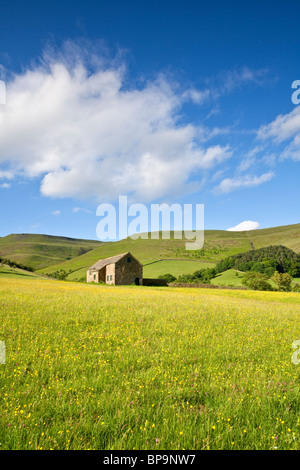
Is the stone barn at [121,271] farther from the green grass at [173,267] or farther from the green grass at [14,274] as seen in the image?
the green grass at [173,267]

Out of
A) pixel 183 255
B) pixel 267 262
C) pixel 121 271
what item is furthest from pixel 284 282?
pixel 183 255

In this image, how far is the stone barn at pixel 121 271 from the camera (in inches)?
2623

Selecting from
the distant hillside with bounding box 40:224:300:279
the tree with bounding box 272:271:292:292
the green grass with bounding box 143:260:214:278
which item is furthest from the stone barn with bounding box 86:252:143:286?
the tree with bounding box 272:271:292:292

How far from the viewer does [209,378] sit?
5742mm

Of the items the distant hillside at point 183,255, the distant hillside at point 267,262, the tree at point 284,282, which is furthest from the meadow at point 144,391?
the distant hillside at point 267,262

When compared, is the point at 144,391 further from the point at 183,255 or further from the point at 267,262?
the point at 183,255

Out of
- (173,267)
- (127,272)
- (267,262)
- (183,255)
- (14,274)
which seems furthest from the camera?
(183,255)

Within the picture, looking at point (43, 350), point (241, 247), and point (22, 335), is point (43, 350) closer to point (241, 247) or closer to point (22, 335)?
point (22, 335)

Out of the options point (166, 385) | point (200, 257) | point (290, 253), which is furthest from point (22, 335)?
point (200, 257)

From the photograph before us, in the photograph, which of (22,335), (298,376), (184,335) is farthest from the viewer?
(184,335)

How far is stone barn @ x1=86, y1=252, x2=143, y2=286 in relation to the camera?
66.6m

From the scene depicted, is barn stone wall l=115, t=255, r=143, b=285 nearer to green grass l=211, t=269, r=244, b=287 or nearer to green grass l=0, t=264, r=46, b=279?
green grass l=0, t=264, r=46, b=279

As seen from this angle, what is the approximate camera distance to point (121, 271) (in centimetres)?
6706
